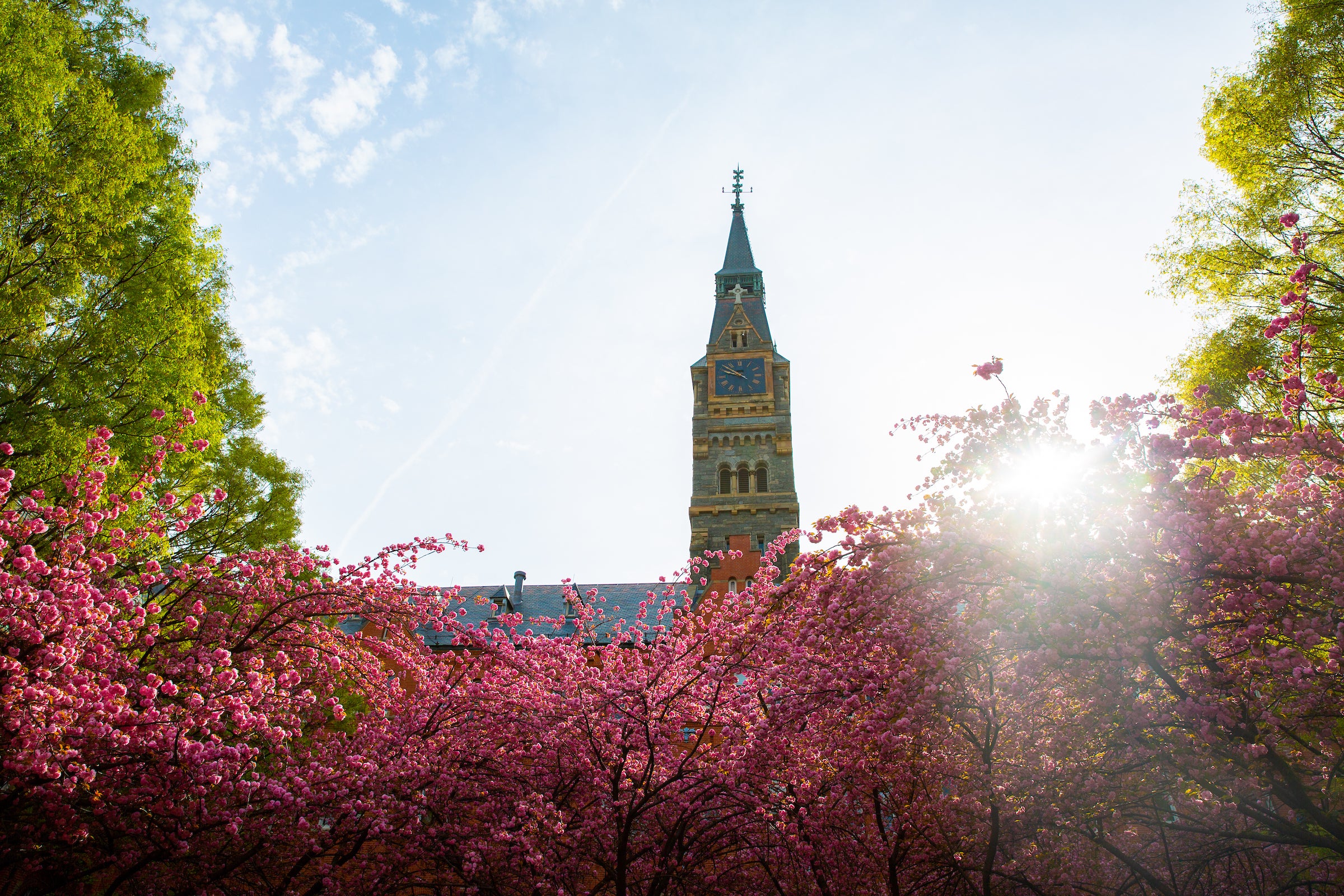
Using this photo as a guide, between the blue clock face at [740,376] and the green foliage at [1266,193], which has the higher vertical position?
the blue clock face at [740,376]

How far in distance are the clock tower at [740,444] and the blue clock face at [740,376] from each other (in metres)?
0.04

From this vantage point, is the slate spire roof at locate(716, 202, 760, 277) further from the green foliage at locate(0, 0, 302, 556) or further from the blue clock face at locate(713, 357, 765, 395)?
the green foliage at locate(0, 0, 302, 556)

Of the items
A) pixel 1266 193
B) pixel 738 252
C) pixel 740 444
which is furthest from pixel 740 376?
pixel 1266 193

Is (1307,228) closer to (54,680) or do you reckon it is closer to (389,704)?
(389,704)

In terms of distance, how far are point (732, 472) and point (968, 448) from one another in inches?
1144

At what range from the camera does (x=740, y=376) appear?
39.4 m

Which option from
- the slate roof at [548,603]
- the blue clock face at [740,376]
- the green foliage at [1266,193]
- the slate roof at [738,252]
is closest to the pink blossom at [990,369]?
the green foliage at [1266,193]

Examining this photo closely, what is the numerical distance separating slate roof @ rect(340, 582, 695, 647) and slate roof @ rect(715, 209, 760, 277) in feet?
64.7

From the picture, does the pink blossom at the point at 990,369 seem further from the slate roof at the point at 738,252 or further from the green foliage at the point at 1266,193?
the slate roof at the point at 738,252

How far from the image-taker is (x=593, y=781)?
375 inches

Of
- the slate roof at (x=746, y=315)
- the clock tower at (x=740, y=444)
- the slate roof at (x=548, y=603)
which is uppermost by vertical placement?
the slate roof at (x=746, y=315)

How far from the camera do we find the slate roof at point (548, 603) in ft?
93.8

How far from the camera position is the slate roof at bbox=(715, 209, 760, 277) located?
45.5m

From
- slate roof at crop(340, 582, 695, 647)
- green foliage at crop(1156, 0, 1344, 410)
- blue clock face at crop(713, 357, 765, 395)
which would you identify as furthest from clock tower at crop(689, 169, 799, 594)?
green foliage at crop(1156, 0, 1344, 410)
